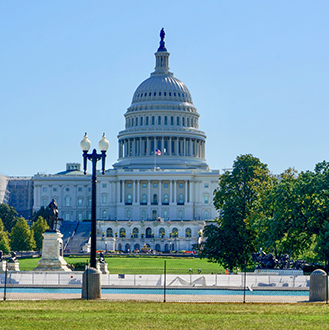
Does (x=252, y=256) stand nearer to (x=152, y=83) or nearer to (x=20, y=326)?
(x=20, y=326)

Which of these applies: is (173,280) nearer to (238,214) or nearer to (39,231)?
(238,214)

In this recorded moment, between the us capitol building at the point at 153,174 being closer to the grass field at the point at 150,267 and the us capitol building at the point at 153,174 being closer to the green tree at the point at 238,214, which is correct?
the grass field at the point at 150,267

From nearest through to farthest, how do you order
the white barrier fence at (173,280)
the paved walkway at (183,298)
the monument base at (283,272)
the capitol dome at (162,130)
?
the paved walkway at (183,298), the white barrier fence at (173,280), the monument base at (283,272), the capitol dome at (162,130)

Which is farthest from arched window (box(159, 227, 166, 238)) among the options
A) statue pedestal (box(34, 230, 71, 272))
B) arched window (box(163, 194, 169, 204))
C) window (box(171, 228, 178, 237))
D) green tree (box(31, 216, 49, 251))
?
statue pedestal (box(34, 230, 71, 272))

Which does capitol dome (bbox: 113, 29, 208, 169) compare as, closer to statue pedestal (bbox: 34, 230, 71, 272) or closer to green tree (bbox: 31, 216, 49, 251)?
green tree (bbox: 31, 216, 49, 251)

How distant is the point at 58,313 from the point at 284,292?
17.3 m

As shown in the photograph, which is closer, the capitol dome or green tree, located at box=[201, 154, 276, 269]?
green tree, located at box=[201, 154, 276, 269]

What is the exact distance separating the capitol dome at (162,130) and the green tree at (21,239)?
215ft

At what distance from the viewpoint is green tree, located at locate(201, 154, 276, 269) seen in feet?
213

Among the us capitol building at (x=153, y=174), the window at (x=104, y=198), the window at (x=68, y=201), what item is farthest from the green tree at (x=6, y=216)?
the window at (x=104, y=198)

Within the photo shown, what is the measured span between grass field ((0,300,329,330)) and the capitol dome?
14849 cm

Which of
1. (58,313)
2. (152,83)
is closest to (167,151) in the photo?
(152,83)

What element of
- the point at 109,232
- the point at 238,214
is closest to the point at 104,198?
the point at 109,232

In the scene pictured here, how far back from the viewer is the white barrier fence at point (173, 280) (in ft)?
149
